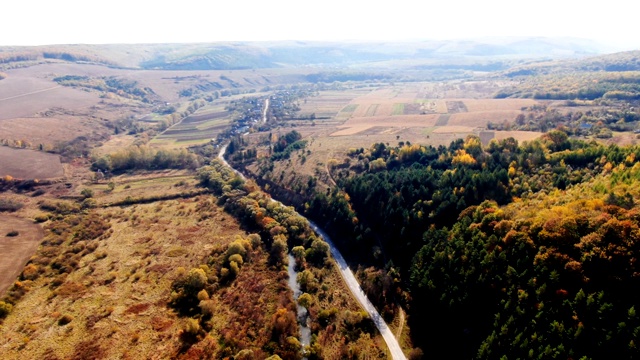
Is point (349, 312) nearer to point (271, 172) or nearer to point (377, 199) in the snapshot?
point (377, 199)

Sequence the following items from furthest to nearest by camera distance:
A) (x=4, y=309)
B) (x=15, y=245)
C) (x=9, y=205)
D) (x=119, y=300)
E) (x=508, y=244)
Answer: (x=9, y=205) → (x=15, y=245) → (x=119, y=300) → (x=4, y=309) → (x=508, y=244)

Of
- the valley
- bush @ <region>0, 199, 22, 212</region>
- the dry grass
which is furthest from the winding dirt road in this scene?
bush @ <region>0, 199, 22, 212</region>

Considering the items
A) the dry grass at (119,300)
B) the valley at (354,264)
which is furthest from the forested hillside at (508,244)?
the dry grass at (119,300)

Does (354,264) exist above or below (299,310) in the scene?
above

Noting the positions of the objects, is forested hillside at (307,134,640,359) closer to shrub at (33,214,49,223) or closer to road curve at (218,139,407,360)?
road curve at (218,139,407,360)

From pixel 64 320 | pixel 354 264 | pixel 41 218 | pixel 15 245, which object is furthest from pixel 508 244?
pixel 41 218

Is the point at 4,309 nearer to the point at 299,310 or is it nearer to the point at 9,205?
the point at 299,310

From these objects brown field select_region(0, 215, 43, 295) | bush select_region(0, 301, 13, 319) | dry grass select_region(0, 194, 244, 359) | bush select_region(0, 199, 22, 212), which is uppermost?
bush select_region(0, 199, 22, 212)
